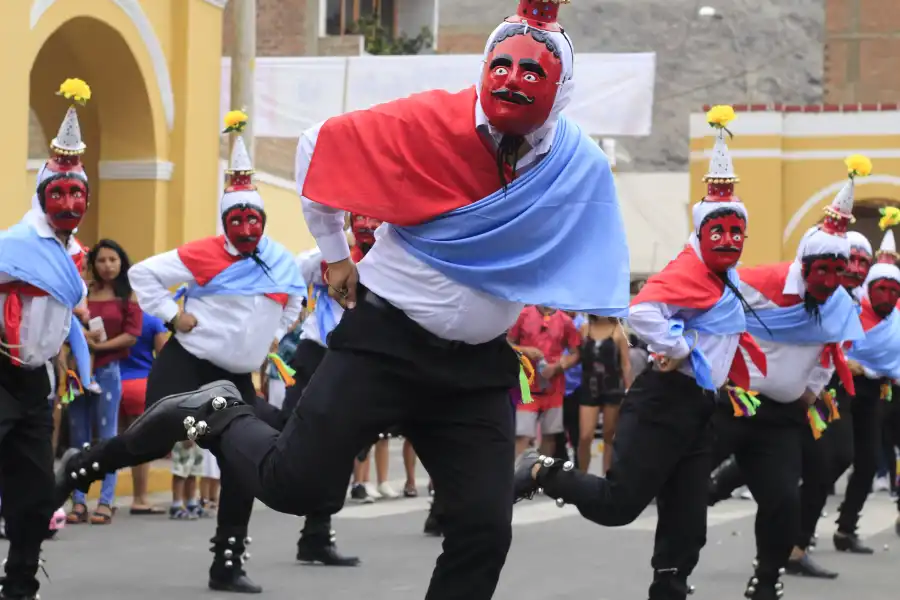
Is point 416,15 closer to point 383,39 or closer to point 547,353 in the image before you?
point 383,39

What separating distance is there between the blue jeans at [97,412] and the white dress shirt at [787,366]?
5.40 metres

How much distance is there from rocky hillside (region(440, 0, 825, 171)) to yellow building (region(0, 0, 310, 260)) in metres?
24.1

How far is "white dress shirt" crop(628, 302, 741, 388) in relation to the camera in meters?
8.14

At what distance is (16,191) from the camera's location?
14.6 meters

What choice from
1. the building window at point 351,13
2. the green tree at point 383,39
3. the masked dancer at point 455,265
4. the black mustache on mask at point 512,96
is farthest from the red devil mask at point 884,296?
the building window at point 351,13

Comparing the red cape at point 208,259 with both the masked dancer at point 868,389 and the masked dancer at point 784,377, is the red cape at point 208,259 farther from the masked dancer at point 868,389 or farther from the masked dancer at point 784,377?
the masked dancer at point 868,389

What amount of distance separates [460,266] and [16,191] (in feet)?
31.9

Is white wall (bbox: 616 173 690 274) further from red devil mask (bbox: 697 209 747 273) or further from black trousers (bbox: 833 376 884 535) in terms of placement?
red devil mask (bbox: 697 209 747 273)

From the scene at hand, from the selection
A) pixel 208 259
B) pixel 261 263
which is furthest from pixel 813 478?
pixel 208 259

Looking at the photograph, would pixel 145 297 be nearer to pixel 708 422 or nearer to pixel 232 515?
pixel 232 515

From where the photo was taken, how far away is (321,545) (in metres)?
10.4

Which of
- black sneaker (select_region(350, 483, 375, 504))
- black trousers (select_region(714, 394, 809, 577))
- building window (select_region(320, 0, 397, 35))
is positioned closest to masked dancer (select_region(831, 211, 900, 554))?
black trousers (select_region(714, 394, 809, 577))

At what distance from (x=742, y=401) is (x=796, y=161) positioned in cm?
2073

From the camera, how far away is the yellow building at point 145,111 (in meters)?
16.8
